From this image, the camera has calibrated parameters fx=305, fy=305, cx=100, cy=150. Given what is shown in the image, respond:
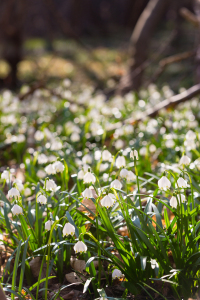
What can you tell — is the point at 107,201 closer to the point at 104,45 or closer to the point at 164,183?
the point at 164,183

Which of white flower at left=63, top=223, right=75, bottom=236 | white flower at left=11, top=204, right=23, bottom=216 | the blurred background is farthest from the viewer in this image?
the blurred background

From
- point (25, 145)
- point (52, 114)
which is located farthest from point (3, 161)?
point (52, 114)

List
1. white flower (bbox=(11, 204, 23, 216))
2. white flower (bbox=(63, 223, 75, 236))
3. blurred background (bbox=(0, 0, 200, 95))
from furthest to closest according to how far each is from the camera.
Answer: blurred background (bbox=(0, 0, 200, 95))
white flower (bbox=(11, 204, 23, 216))
white flower (bbox=(63, 223, 75, 236))

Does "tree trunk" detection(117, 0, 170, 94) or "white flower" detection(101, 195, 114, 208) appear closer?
"white flower" detection(101, 195, 114, 208)

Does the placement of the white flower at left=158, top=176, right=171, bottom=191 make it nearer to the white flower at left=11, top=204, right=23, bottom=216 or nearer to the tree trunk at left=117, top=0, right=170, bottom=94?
the white flower at left=11, top=204, right=23, bottom=216

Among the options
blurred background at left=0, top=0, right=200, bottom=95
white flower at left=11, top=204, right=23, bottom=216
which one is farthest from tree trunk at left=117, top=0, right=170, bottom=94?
white flower at left=11, top=204, right=23, bottom=216

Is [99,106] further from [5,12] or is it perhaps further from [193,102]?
[5,12]

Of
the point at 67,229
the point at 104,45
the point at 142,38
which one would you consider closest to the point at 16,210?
the point at 67,229
